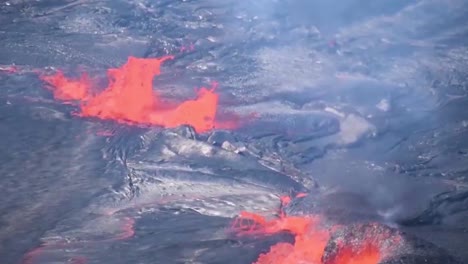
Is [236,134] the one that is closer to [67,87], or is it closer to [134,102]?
[134,102]

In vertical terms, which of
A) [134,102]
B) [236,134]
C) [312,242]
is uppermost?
[134,102]

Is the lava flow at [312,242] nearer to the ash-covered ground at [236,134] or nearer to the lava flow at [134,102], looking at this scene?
the ash-covered ground at [236,134]

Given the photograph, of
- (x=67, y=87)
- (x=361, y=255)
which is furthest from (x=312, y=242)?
(x=67, y=87)

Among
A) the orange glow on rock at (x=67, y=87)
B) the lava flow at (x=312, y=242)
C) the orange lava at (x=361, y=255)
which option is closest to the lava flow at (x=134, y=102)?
the orange glow on rock at (x=67, y=87)

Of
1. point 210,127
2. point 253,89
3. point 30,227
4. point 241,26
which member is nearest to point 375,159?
point 210,127

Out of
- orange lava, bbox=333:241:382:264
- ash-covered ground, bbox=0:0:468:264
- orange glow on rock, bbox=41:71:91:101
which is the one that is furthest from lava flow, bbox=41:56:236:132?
orange lava, bbox=333:241:382:264

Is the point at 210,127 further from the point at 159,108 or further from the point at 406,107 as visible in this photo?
the point at 406,107
